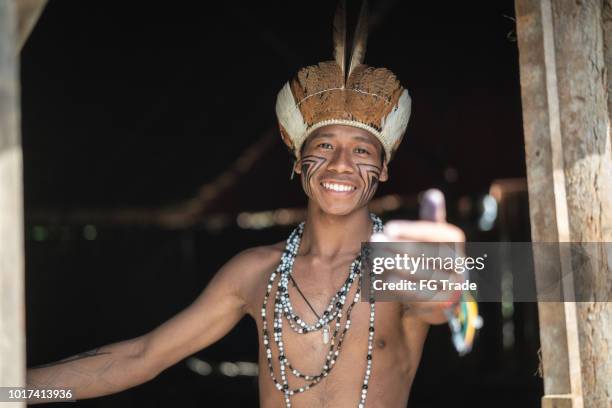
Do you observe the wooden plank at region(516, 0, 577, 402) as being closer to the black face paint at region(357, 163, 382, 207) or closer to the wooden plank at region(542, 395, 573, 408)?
the wooden plank at region(542, 395, 573, 408)

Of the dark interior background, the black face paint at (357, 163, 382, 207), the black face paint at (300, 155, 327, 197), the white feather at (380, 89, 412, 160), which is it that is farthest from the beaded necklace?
the dark interior background

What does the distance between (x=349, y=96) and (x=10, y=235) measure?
1671mm

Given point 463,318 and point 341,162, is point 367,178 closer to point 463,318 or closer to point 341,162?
point 341,162

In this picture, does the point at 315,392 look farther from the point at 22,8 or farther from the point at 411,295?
the point at 22,8

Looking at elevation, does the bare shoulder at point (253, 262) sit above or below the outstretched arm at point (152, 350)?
above

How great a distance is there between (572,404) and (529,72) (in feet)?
3.29

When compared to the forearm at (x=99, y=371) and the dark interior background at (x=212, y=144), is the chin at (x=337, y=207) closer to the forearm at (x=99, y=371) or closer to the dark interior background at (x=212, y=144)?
the forearm at (x=99, y=371)

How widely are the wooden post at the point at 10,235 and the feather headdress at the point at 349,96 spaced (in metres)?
1.53

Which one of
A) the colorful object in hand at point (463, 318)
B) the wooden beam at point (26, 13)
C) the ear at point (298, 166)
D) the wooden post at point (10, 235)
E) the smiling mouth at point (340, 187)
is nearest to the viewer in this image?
the wooden post at point (10, 235)

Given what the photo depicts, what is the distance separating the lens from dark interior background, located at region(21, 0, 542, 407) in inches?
254

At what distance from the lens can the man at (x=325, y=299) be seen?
310 cm

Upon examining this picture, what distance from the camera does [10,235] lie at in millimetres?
1854

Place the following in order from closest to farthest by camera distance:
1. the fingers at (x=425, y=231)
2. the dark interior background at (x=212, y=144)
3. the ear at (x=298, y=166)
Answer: the fingers at (x=425, y=231) → the ear at (x=298, y=166) → the dark interior background at (x=212, y=144)

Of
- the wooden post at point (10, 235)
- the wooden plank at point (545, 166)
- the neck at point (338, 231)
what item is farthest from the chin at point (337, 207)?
the wooden post at point (10, 235)
